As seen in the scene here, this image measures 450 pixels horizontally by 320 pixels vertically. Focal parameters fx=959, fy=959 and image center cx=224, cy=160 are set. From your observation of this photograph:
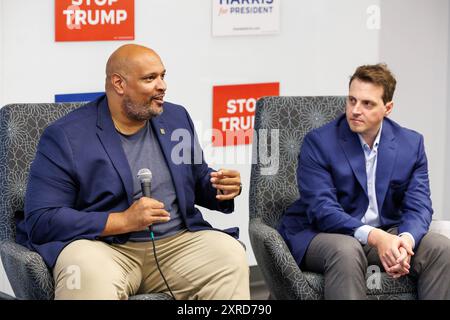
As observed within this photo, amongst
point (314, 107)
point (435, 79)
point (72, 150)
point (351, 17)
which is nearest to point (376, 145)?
point (314, 107)

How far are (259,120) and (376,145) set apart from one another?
53 cm

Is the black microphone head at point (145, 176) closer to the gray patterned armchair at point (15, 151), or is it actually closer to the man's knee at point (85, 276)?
the man's knee at point (85, 276)

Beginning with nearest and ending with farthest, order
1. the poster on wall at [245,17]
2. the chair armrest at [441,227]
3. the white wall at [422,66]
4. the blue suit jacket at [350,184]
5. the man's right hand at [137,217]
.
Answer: the man's right hand at [137,217]
the blue suit jacket at [350,184]
the chair armrest at [441,227]
the poster on wall at [245,17]
the white wall at [422,66]

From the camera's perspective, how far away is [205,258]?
3.68 meters

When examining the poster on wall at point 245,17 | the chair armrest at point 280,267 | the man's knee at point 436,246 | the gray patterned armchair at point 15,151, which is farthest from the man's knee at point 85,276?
the poster on wall at point 245,17

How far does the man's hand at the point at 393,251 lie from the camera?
3.74 meters

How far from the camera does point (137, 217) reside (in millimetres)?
3520

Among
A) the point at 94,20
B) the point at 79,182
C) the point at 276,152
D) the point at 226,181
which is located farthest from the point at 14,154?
the point at 276,152

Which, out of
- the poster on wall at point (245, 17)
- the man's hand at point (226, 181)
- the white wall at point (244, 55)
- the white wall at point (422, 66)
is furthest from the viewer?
the white wall at point (422, 66)

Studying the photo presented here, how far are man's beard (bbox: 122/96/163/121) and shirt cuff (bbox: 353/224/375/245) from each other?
940mm

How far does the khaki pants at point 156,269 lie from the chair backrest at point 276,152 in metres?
0.47

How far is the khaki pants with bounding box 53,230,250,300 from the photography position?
11.2 feet

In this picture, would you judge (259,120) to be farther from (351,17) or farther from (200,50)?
(351,17)

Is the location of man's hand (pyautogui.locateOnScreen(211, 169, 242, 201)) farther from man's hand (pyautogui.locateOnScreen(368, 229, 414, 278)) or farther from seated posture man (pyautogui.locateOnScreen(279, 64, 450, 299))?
man's hand (pyautogui.locateOnScreen(368, 229, 414, 278))
